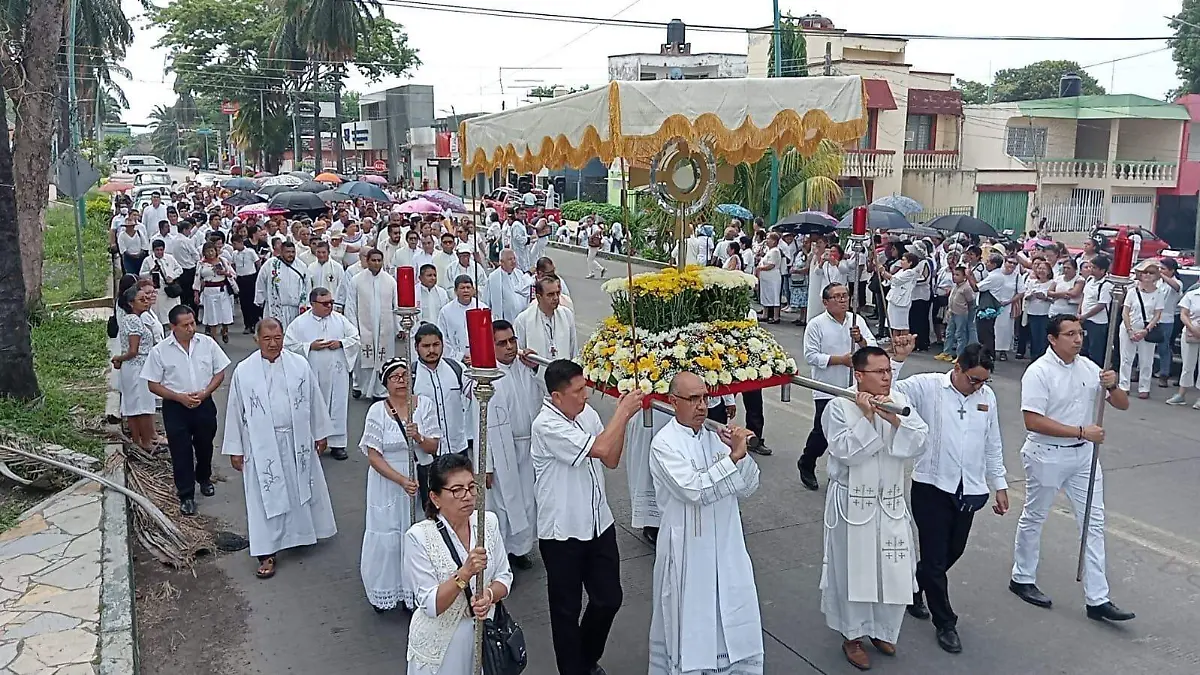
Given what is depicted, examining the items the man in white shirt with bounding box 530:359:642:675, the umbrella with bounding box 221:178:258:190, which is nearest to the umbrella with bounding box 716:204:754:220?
the man in white shirt with bounding box 530:359:642:675

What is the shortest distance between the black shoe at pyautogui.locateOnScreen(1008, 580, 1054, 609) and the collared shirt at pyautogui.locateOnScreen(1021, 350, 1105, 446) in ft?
3.13

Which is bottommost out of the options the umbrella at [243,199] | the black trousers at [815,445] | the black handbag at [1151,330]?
the black trousers at [815,445]

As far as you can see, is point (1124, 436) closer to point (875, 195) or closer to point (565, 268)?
point (565, 268)

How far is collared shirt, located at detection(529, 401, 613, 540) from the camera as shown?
4695 millimetres

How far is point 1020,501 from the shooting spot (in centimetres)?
765

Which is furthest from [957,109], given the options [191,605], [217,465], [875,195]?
[191,605]

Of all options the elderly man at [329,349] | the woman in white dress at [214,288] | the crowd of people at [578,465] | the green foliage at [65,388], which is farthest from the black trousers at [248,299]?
the elderly man at [329,349]

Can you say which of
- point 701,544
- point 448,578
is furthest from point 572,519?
point 448,578

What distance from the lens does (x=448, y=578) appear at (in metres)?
3.65

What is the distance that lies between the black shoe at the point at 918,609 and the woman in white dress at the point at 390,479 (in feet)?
9.76

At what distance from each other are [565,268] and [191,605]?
65.1 ft

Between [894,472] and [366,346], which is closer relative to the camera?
[894,472]

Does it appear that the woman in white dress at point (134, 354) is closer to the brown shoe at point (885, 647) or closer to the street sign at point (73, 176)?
the brown shoe at point (885, 647)

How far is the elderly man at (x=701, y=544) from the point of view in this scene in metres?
4.48
